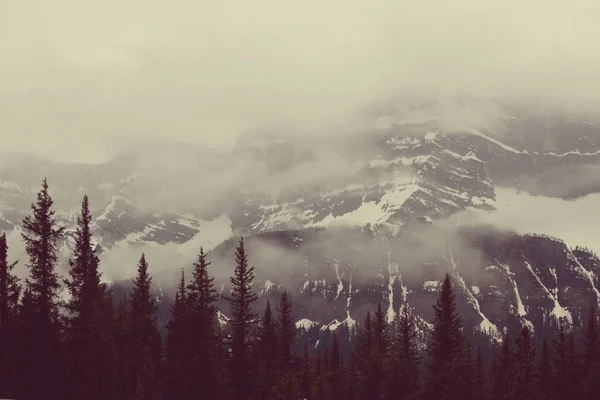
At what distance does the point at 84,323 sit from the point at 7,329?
249 inches

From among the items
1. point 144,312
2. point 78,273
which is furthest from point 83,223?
point 144,312

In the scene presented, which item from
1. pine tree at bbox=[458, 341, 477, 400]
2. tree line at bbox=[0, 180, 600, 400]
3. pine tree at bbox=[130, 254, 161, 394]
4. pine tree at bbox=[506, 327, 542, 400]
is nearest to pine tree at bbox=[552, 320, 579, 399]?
pine tree at bbox=[506, 327, 542, 400]

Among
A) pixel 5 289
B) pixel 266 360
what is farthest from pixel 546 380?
pixel 5 289

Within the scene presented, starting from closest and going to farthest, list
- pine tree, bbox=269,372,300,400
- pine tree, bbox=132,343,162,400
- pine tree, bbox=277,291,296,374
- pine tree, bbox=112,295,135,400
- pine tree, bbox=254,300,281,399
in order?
1. pine tree, bbox=132,343,162,400
2. pine tree, bbox=269,372,300,400
3. pine tree, bbox=112,295,135,400
4. pine tree, bbox=254,300,281,399
5. pine tree, bbox=277,291,296,374

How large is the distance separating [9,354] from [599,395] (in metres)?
60.5

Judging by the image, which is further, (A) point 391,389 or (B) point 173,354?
(A) point 391,389

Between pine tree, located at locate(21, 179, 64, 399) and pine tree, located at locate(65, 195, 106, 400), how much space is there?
74.3 inches

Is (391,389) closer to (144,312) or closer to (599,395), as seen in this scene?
(144,312)

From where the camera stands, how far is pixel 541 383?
117625 mm

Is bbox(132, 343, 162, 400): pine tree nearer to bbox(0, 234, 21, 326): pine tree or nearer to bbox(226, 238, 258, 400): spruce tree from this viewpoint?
bbox(0, 234, 21, 326): pine tree

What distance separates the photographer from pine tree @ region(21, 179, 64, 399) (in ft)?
212

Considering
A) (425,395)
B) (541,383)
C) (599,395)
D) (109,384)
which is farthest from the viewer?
(541,383)

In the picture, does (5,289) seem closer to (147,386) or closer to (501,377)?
(147,386)

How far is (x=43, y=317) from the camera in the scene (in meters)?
66.4
